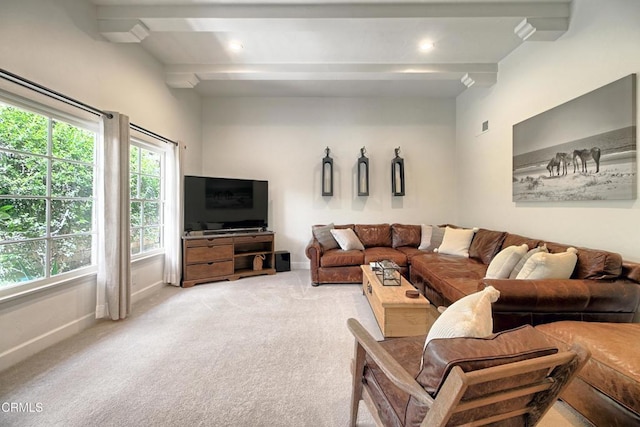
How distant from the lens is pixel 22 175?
2.00 m

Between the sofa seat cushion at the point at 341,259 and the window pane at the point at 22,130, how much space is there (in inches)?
126

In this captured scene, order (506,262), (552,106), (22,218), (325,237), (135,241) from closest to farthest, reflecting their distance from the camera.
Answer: (22,218) < (506,262) < (552,106) < (135,241) < (325,237)

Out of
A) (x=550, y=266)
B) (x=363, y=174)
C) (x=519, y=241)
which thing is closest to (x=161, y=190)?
(x=363, y=174)

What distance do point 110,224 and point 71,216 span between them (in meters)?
0.31

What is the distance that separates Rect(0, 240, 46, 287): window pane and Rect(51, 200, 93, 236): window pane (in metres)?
0.20

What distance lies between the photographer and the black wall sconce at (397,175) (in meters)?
4.61

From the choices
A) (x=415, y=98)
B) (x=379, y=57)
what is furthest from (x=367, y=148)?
(x=379, y=57)

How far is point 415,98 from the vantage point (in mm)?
4723

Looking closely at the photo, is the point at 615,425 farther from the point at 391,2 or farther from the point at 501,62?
the point at 501,62

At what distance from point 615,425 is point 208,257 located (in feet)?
13.4

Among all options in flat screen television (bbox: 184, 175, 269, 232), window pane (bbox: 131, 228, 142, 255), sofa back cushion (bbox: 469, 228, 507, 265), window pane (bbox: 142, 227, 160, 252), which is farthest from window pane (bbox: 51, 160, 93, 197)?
sofa back cushion (bbox: 469, 228, 507, 265)

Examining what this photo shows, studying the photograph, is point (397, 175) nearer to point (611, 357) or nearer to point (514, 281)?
point (514, 281)

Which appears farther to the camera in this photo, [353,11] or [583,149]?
[353,11]

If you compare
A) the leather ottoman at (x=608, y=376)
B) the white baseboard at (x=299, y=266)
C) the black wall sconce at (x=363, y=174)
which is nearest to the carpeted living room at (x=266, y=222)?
the leather ottoman at (x=608, y=376)
